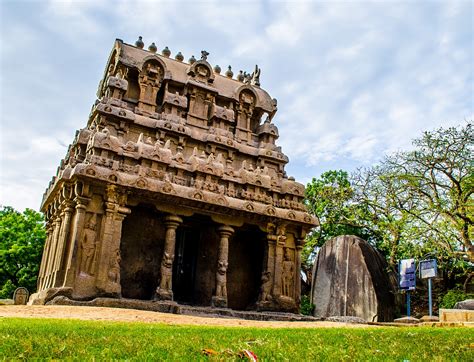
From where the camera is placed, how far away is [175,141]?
17.9 metres

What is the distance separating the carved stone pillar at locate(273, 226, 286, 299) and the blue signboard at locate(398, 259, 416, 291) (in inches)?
254

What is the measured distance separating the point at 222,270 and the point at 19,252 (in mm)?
19974

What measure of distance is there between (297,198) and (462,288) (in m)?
13.2

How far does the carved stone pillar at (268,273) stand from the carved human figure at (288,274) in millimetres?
557

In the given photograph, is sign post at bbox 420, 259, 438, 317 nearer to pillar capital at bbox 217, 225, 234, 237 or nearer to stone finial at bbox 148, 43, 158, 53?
pillar capital at bbox 217, 225, 234, 237

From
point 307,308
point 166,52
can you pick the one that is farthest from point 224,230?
point 307,308

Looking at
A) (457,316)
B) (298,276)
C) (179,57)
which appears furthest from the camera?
(179,57)

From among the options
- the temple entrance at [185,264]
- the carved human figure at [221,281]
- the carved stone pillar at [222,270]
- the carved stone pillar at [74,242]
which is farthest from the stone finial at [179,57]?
the carved human figure at [221,281]

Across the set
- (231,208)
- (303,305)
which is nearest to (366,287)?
(303,305)

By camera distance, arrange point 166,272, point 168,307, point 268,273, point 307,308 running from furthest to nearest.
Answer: point 307,308 → point 268,273 → point 166,272 → point 168,307

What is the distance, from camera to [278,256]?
16.5 metres

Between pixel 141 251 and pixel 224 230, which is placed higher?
pixel 224 230

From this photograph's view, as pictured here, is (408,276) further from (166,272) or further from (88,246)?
(88,246)

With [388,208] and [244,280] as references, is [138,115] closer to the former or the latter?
[244,280]
